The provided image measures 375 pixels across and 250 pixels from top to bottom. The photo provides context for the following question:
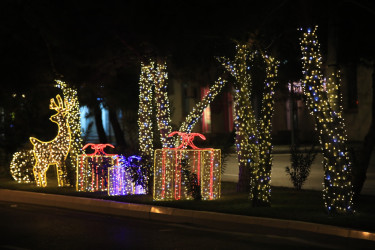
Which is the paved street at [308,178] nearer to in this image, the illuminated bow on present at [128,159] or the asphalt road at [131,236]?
the illuminated bow on present at [128,159]

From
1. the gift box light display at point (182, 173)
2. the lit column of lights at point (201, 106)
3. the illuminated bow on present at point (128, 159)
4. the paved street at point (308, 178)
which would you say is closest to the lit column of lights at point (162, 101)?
the lit column of lights at point (201, 106)

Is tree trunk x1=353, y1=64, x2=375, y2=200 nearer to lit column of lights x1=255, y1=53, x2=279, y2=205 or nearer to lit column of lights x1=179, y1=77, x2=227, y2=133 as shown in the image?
lit column of lights x1=255, y1=53, x2=279, y2=205

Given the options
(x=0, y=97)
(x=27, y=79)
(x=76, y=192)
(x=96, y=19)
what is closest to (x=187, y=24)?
(x=96, y=19)

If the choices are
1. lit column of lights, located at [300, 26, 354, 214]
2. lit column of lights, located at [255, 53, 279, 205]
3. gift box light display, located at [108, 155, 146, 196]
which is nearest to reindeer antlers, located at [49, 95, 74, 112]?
gift box light display, located at [108, 155, 146, 196]

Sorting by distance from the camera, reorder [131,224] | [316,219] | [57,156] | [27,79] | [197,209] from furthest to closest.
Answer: [27,79] < [57,156] < [197,209] < [131,224] < [316,219]

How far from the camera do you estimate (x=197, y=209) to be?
508 inches

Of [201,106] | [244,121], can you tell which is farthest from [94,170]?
[244,121]

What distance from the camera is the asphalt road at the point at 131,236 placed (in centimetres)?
948

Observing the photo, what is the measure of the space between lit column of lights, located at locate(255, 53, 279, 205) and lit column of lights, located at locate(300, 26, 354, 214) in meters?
1.06

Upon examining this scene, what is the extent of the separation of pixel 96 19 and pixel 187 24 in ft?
9.63

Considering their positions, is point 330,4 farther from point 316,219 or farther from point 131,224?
point 131,224

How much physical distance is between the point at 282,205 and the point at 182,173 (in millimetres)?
2578

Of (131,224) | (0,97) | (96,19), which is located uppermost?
(96,19)

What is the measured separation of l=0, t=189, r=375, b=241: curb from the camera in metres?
10.6
